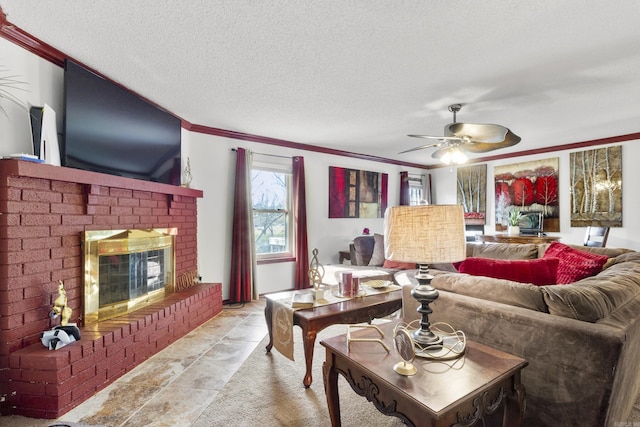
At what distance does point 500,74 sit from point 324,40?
59.0 inches

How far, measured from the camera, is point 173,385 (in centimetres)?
208

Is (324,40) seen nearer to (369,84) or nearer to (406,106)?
(369,84)

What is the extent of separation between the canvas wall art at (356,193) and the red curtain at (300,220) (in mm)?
685

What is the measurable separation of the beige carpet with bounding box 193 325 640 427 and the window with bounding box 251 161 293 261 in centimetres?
236

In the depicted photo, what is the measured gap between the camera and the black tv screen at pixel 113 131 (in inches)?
87.2

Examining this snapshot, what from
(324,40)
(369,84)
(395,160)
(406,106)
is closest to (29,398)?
(324,40)

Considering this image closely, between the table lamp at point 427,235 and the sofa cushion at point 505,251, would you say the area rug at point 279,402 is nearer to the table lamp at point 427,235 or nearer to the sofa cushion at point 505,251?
the table lamp at point 427,235

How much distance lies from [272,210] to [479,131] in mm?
2969

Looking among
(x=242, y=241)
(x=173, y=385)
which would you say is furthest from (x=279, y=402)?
(x=242, y=241)

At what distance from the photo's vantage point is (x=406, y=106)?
3.22 m

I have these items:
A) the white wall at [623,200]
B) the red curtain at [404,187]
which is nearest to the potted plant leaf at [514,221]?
the white wall at [623,200]

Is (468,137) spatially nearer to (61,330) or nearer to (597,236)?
(597,236)

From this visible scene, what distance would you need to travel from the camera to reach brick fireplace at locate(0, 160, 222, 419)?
1.76 m

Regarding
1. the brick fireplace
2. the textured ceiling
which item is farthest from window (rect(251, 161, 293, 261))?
the brick fireplace
